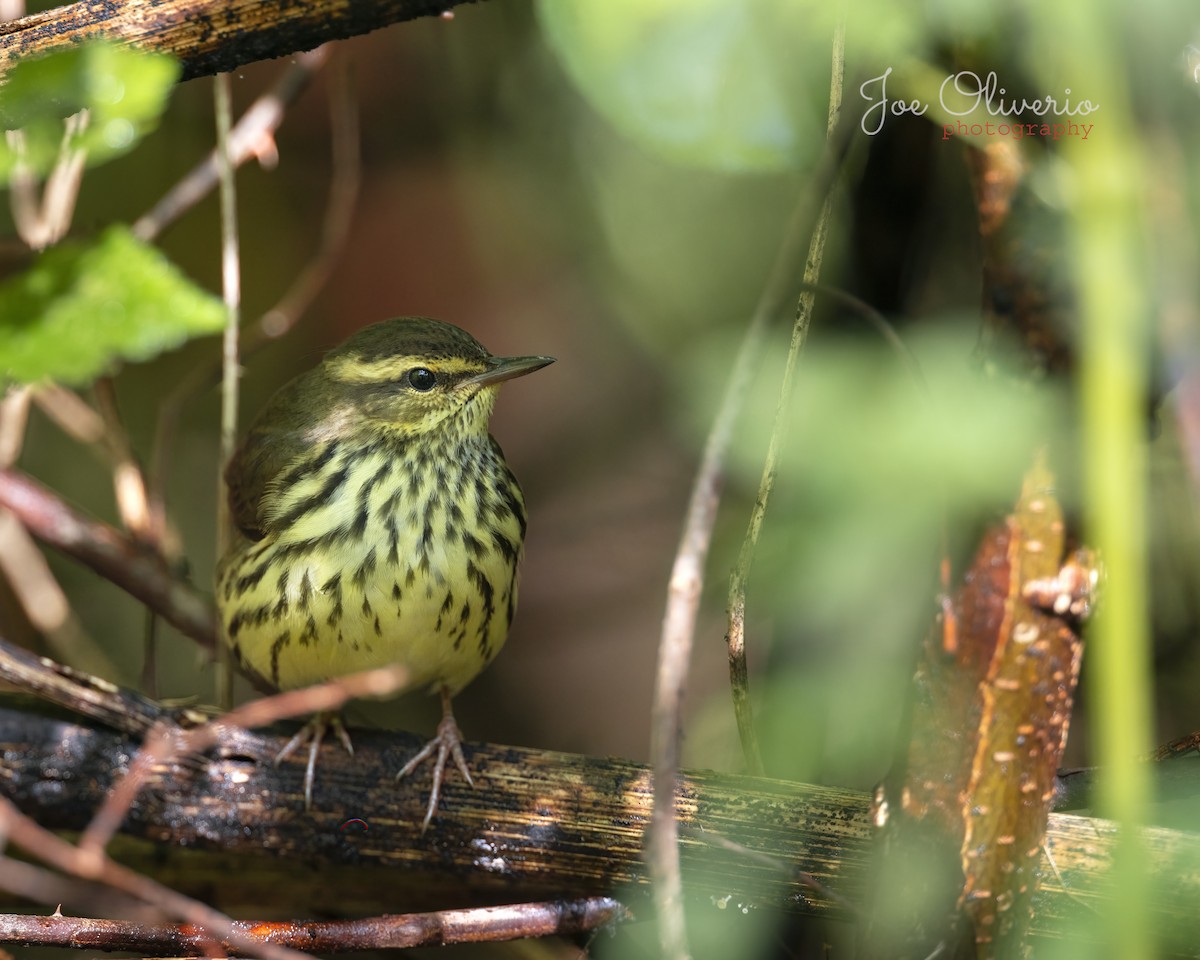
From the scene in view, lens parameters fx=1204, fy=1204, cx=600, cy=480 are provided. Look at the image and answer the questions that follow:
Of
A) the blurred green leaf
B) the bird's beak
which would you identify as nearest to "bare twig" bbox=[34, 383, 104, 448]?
the bird's beak

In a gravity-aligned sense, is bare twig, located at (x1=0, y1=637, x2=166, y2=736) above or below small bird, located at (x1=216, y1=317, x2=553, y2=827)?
below

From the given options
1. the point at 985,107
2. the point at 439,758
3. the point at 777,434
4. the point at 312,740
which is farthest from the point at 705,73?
the point at 312,740

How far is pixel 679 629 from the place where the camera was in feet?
4.04

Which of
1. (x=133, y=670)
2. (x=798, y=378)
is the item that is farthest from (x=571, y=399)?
(x=798, y=378)

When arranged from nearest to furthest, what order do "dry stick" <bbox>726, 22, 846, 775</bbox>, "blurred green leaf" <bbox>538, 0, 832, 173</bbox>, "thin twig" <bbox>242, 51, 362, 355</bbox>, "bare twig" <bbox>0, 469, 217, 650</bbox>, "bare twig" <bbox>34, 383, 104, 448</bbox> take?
"dry stick" <bbox>726, 22, 846, 775</bbox> < "blurred green leaf" <bbox>538, 0, 832, 173</bbox> < "bare twig" <bbox>0, 469, 217, 650</bbox> < "thin twig" <bbox>242, 51, 362, 355</bbox> < "bare twig" <bbox>34, 383, 104, 448</bbox>

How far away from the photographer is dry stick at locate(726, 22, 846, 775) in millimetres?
1461

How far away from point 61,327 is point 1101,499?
1.25 meters

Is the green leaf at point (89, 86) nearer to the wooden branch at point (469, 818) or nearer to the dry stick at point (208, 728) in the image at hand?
the dry stick at point (208, 728)

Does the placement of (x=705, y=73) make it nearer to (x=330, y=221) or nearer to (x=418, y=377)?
(x=418, y=377)

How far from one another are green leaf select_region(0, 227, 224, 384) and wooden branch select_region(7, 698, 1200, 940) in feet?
2.50

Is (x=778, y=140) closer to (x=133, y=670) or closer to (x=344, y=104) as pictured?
(x=344, y=104)

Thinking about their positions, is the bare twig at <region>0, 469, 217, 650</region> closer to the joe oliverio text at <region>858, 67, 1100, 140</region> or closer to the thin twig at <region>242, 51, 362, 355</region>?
the thin twig at <region>242, 51, 362, 355</region>

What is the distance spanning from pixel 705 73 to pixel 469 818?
120cm

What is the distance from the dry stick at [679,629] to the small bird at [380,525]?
2.54ft
